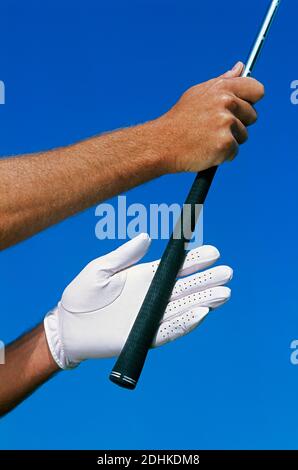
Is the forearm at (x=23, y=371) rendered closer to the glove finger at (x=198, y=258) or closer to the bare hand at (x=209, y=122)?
the glove finger at (x=198, y=258)

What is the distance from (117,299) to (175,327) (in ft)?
1.71

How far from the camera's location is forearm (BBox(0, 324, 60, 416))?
4684 millimetres

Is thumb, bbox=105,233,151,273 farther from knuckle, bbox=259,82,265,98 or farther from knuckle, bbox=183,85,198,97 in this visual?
knuckle, bbox=259,82,265,98

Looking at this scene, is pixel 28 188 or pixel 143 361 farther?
pixel 143 361

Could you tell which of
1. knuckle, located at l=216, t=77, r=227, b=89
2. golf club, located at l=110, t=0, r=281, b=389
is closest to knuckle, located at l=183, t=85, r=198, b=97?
knuckle, located at l=216, t=77, r=227, b=89

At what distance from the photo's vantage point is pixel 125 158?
4020 mm

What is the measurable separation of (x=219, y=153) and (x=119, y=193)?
668 mm

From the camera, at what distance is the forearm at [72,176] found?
3.60m

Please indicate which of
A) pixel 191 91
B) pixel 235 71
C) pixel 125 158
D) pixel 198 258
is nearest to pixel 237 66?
pixel 235 71

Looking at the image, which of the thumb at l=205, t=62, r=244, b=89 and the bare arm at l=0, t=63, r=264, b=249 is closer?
the bare arm at l=0, t=63, r=264, b=249

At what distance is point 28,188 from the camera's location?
3633 millimetres

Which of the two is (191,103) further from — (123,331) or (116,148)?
(123,331)
